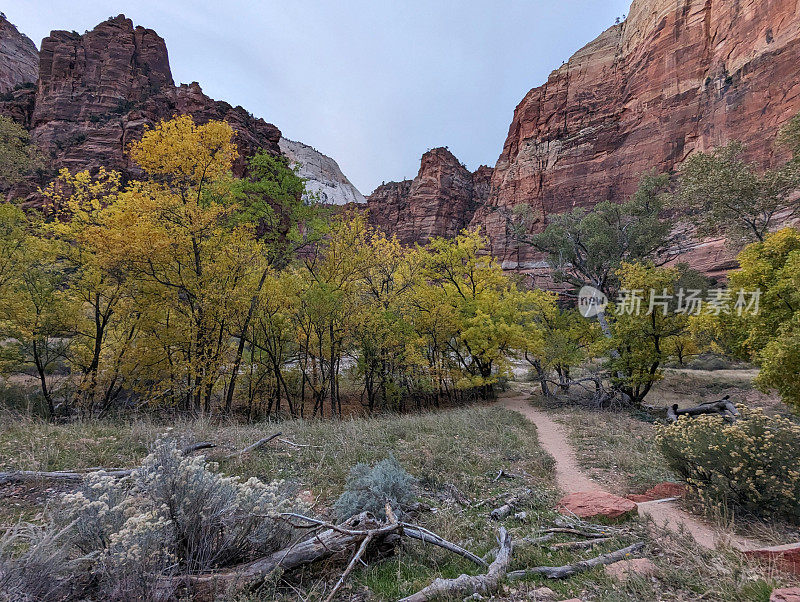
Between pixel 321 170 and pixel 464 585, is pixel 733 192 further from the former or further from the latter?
pixel 321 170

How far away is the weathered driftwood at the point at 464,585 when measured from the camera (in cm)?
247

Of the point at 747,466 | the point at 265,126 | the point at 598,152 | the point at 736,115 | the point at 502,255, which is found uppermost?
the point at 265,126

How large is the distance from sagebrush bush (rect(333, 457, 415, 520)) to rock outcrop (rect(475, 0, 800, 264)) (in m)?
32.2

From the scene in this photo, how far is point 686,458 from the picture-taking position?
192 inches

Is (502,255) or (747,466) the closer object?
(747,466)

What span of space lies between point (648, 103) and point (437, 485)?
212ft

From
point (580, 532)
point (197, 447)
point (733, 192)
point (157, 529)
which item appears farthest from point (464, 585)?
point (733, 192)

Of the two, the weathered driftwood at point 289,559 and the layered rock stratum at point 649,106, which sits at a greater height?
the layered rock stratum at point 649,106

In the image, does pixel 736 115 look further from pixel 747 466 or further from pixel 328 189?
pixel 328 189

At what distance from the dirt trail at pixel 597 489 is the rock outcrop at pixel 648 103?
26.7 metres

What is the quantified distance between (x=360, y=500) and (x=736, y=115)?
5416 centimetres

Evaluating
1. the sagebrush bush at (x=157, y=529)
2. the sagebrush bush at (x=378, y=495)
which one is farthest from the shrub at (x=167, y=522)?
the sagebrush bush at (x=378, y=495)

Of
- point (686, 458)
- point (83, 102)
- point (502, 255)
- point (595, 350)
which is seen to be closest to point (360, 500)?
point (686, 458)

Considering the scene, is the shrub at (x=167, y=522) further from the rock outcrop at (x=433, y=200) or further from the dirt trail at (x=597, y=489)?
the rock outcrop at (x=433, y=200)
